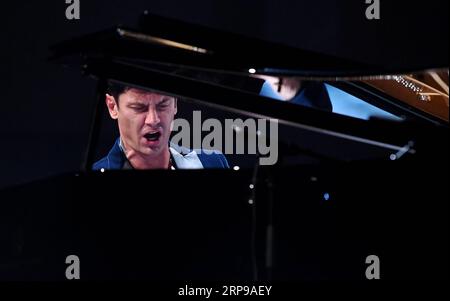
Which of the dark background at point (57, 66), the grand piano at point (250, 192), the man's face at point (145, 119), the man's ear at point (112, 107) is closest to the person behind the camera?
the grand piano at point (250, 192)

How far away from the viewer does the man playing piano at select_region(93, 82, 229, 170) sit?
A: 3627mm

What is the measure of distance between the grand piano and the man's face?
2.86ft

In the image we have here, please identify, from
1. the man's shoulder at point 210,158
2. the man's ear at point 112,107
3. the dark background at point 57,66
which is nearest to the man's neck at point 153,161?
the man's shoulder at point 210,158

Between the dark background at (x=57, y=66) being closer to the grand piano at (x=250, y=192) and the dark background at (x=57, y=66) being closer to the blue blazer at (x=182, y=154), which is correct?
the blue blazer at (x=182, y=154)

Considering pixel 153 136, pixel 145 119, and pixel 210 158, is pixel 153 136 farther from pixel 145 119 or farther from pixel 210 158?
pixel 210 158

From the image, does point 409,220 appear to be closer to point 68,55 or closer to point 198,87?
point 198,87

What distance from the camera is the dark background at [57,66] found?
4.17m

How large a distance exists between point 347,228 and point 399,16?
2387 millimetres

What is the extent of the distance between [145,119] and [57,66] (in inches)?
32.6

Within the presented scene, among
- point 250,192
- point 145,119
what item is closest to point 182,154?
point 145,119

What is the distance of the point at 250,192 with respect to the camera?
92.7 inches

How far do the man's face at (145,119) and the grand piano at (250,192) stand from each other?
34.3 inches

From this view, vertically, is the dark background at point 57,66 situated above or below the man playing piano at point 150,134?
above

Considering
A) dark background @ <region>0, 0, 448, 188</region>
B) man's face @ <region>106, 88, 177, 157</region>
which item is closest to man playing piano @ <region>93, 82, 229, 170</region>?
man's face @ <region>106, 88, 177, 157</region>
